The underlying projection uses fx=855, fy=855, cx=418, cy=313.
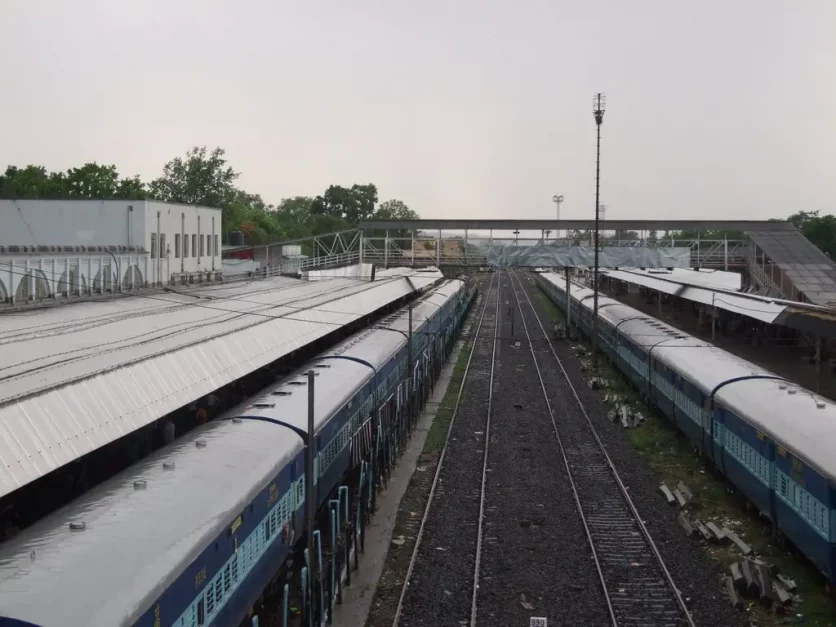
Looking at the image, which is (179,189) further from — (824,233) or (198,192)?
(824,233)

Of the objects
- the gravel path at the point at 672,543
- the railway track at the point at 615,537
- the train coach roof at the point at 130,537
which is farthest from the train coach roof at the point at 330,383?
the gravel path at the point at 672,543

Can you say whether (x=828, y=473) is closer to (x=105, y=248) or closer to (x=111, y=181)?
(x=105, y=248)

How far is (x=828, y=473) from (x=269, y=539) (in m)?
8.01

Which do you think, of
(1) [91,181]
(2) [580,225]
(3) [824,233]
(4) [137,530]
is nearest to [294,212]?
(1) [91,181]

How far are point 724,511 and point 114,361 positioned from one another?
41.0ft

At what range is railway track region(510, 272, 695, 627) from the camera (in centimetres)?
1300

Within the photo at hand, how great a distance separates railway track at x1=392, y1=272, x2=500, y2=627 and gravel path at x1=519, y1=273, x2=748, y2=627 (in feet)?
11.0

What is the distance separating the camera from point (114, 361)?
14.2 metres

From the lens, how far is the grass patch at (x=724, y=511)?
12867 mm

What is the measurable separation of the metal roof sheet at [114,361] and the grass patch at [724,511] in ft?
31.7

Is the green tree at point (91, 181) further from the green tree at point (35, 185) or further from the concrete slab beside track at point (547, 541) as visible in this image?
the concrete slab beside track at point (547, 541)

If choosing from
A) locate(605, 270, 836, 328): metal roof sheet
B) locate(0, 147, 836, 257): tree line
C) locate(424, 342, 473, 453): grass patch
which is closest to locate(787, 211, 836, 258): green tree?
locate(0, 147, 836, 257): tree line

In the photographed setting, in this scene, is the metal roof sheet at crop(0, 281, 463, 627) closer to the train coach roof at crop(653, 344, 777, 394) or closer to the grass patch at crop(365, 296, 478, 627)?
the grass patch at crop(365, 296, 478, 627)

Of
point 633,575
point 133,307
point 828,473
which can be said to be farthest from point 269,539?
point 133,307
